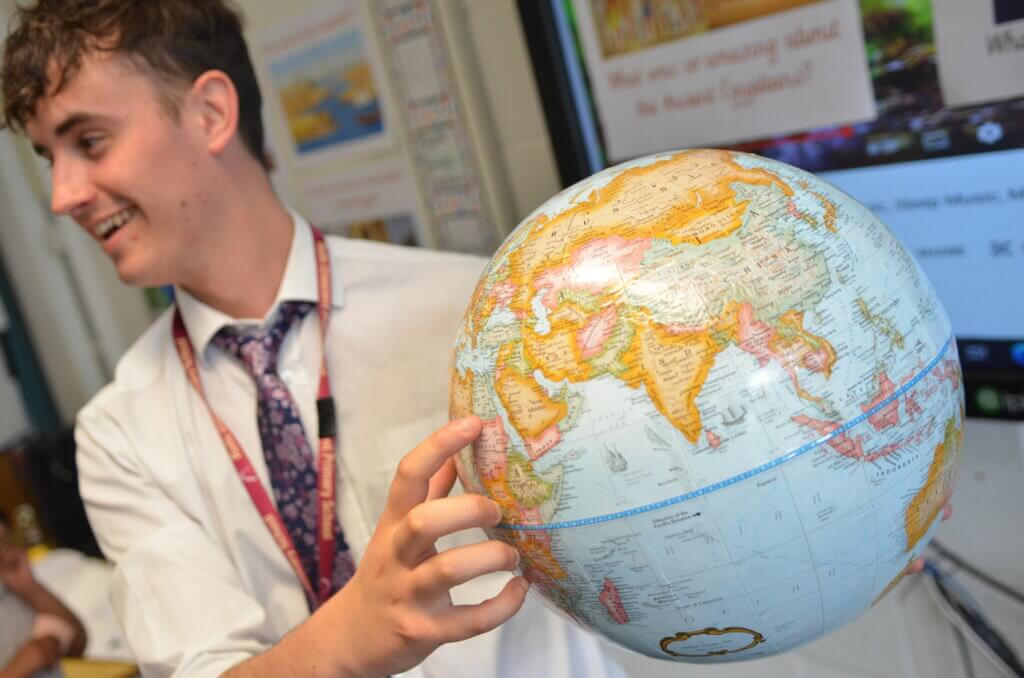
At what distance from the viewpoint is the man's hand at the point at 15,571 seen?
223 cm

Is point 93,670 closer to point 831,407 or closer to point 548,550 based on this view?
point 548,550

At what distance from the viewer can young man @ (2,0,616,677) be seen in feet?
3.90

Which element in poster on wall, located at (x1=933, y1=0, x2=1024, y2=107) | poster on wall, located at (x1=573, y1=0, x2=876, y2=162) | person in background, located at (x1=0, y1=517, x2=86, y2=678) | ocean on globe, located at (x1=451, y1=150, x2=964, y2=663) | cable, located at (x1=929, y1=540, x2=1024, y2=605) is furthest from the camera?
person in background, located at (x1=0, y1=517, x2=86, y2=678)

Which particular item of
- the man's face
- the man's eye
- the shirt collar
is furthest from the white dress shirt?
the man's eye

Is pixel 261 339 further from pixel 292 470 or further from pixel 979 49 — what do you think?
pixel 979 49

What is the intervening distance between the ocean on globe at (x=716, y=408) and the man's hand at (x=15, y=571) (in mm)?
1893

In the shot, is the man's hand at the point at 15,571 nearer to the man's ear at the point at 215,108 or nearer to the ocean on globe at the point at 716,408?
the man's ear at the point at 215,108

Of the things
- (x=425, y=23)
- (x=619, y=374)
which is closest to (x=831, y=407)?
(x=619, y=374)

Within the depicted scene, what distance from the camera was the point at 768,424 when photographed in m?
0.70

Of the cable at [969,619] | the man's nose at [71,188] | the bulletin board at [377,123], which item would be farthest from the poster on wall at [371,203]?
the cable at [969,619]

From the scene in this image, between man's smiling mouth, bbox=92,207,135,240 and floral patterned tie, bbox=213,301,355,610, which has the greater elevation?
man's smiling mouth, bbox=92,207,135,240

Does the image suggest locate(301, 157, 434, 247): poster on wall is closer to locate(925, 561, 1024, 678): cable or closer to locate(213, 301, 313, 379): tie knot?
locate(213, 301, 313, 379): tie knot

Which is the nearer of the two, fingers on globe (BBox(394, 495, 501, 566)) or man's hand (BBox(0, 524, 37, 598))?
fingers on globe (BBox(394, 495, 501, 566))

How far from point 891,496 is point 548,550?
11.2 inches
